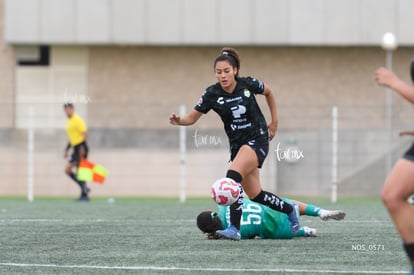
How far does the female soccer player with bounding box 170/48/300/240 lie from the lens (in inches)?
384

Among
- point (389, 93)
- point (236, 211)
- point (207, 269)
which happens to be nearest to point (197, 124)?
point (389, 93)

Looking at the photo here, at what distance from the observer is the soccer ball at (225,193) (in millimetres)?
9078

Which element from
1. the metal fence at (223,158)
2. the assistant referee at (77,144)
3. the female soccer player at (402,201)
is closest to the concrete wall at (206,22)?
the metal fence at (223,158)

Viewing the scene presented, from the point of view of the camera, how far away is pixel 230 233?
383 inches

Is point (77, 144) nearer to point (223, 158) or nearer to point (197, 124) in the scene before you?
point (223, 158)

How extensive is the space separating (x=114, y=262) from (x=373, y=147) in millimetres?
17756

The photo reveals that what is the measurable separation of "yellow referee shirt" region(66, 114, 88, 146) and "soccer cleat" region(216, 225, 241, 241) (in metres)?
11.6

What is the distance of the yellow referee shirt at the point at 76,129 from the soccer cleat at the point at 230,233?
1156 cm

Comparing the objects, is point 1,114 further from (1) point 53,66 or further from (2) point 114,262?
(2) point 114,262

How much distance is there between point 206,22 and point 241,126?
16.7m

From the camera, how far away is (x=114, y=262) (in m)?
7.89

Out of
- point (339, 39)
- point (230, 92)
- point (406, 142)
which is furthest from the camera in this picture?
point (339, 39)

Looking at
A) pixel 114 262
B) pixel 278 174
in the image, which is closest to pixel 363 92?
pixel 278 174

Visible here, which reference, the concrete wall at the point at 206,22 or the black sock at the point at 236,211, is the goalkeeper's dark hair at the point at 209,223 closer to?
the black sock at the point at 236,211
